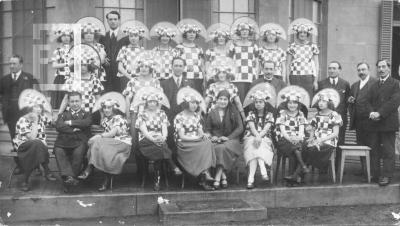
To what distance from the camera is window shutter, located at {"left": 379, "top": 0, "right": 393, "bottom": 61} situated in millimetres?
→ 9961

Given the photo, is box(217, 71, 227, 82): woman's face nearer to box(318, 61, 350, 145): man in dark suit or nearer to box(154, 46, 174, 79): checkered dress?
box(154, 46, 174, 79): checkered dress

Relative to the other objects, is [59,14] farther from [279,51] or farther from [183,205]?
[183,205]

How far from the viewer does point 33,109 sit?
6324mm

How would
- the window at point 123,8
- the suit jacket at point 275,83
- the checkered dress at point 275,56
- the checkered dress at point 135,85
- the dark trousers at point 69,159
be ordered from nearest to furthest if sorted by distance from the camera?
the dark trousers at point 69,159
the checkered dress at point 135,85
the suit jacket at point 275,83
the checkered dress at point 275,56
the window at point 123,8

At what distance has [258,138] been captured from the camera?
6.46 metres

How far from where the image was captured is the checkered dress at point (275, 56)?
7.38m

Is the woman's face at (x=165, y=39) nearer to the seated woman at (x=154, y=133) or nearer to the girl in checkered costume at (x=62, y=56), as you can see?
the seated woman at (x=154, y=133)

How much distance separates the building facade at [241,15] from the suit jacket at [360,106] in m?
2.16

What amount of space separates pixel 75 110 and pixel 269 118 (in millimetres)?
2690

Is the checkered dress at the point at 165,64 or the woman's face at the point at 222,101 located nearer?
the woman's face at the point at 222,101

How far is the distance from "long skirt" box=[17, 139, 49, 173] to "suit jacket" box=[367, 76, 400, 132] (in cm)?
457

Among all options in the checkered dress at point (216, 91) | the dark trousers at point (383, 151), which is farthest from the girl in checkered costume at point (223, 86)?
the dark trousers at point (383, 151)

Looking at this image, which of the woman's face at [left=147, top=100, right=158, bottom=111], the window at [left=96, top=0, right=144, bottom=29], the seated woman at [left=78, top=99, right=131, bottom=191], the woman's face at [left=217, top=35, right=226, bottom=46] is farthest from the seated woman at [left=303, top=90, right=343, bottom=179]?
the window at [left=96, top=0, right=144, bottom=29]

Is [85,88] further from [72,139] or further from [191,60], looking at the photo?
[191,60]
